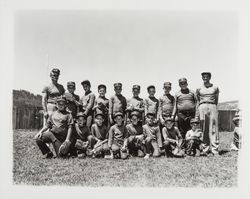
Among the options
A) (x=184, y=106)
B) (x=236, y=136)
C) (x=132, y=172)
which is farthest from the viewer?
(x=184, y=106)

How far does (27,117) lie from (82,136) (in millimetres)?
1042

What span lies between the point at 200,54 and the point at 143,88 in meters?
1.04

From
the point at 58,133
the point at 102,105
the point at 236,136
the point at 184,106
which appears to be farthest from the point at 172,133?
the point at 58,133

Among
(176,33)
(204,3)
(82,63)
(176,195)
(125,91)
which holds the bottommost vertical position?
(176,195)

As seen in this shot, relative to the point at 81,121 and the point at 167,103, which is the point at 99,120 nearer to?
the point at 81,121

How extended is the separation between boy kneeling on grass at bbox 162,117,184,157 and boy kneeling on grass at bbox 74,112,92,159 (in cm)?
119

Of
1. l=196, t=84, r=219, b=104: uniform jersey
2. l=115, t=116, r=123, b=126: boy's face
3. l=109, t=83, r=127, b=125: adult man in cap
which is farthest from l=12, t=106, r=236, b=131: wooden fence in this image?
l=115, t=116, r=123, b=126: boy's face

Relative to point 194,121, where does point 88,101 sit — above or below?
above

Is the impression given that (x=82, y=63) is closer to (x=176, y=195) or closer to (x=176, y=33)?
(x=176, y=33)

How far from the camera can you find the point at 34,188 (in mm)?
6371

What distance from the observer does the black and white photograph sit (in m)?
6.62

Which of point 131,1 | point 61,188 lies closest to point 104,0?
point 131,1

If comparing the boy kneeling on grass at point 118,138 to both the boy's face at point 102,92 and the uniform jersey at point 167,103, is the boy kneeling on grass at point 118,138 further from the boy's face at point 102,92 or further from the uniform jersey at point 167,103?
the uniform jersey at point 167,103

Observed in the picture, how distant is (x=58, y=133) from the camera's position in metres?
6.76
